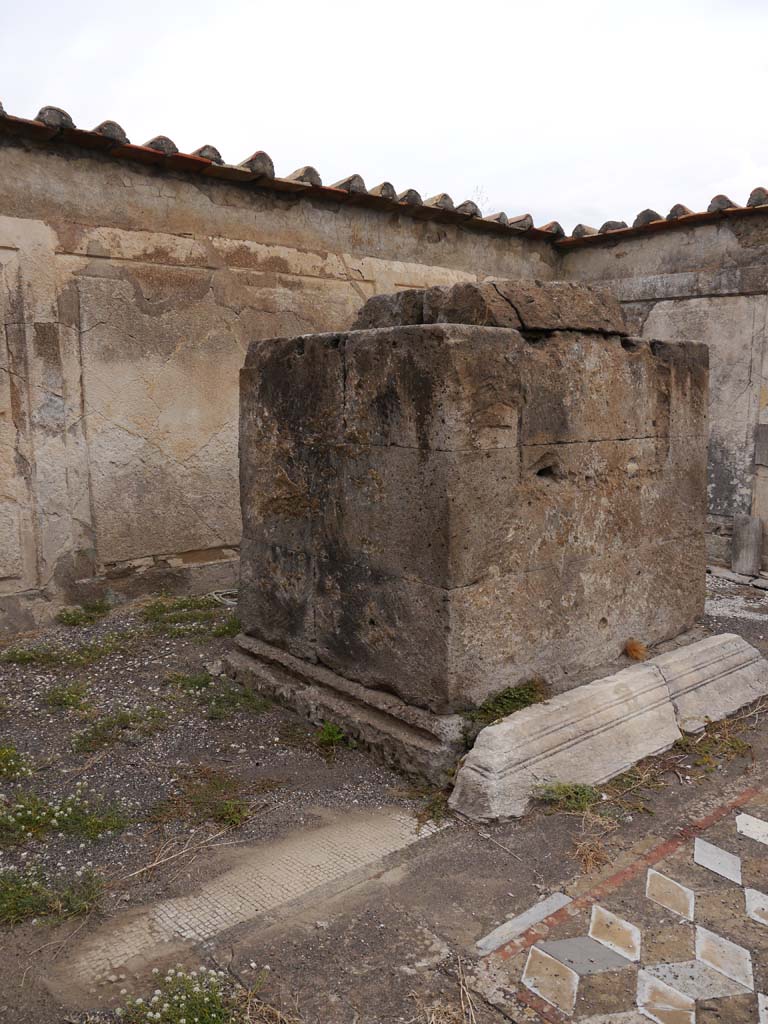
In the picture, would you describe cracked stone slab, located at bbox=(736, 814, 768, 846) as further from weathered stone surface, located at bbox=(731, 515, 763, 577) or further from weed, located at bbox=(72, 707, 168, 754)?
weathered stone surface, located at bbox=(731, 515, 763, 577)

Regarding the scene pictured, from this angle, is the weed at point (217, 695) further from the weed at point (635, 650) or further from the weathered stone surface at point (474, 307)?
the weathered stone surface at point (474, 307)

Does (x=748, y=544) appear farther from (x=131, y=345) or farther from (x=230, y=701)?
(x=131, y=345)

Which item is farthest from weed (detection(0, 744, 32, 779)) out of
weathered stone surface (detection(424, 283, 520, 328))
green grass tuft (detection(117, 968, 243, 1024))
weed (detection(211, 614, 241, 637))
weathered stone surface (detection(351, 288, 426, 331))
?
weathered stone surface (detection(424, 283, 520, 328))

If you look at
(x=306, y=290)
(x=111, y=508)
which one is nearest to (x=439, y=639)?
(x=111, y=508)

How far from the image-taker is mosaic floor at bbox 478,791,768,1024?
77.5 inches

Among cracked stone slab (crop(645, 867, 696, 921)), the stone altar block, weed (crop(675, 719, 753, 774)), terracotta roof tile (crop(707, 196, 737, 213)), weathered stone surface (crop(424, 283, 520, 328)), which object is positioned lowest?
cracked stone slab (crop(645, 867, 696, 921))

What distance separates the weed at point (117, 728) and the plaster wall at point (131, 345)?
5.43ft

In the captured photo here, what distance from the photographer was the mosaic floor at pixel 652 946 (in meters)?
1.97

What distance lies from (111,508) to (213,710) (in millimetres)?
2089

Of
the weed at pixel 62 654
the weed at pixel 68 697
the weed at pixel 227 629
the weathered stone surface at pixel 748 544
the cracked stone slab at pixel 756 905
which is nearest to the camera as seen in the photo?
the cracked stone slab at pixel 756 905

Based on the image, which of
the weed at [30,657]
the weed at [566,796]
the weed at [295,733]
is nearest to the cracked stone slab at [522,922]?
the weed at [566,796]

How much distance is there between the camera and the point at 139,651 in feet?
15.2

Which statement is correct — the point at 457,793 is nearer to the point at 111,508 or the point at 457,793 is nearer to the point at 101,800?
the point at 101,800

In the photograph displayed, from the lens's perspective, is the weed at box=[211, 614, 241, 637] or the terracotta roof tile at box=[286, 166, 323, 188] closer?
the weed at box=[211, 614, 241, 637]
